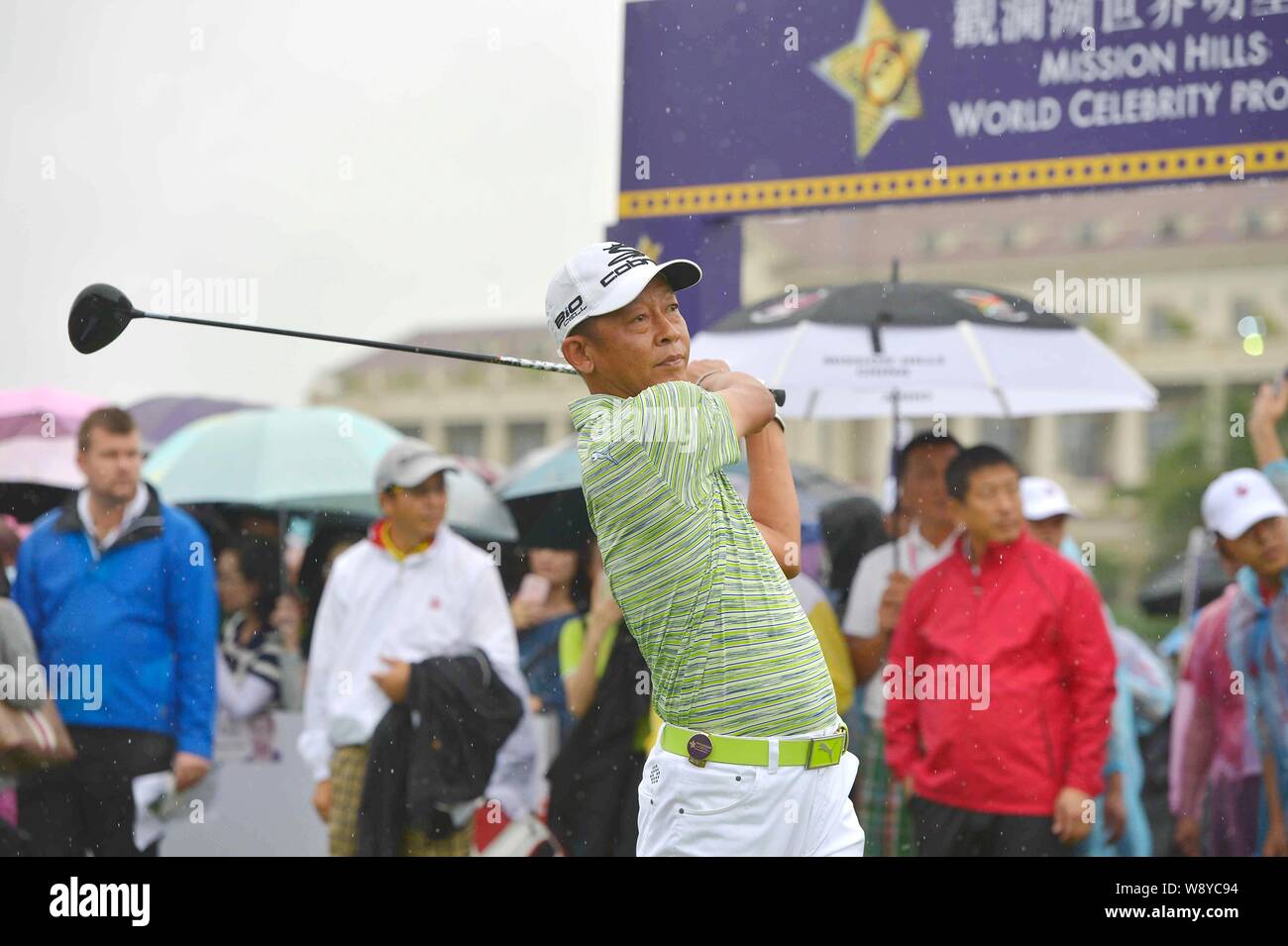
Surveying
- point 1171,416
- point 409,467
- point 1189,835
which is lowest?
point 1189,835

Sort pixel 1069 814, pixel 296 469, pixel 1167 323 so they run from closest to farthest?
pixel 1069 814
pixel 296 469
pixel 1167 323

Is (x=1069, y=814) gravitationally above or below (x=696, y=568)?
below

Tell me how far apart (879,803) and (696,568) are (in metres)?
2.75

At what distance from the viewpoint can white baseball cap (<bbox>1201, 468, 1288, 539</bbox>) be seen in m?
4.97

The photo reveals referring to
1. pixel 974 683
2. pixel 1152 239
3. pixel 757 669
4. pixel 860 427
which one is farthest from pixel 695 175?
pixel 1152 239

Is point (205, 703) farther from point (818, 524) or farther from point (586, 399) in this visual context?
point (586, 399)

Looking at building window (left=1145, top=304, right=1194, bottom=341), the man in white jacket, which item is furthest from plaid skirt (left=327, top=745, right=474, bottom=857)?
building window (left=1145, top=304, right=1194, bottom=341)

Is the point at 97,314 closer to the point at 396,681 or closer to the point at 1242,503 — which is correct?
the point at 396,681

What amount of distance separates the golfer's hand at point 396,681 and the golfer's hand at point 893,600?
1.64 metres

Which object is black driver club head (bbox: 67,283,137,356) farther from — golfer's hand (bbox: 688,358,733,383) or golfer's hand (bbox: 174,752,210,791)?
golfer's hand (bbox: 174,752,210,791)

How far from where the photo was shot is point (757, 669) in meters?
2.81

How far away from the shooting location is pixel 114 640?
5246 mm

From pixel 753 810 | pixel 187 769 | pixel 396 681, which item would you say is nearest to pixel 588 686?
pixel 396 681
